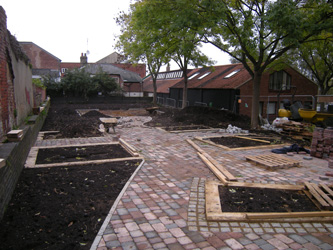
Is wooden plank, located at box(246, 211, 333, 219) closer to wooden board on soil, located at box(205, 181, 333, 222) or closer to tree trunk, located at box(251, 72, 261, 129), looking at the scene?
wooden board on soil, located at box(205, 181, 333, 222)

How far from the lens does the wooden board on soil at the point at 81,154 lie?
6995 millimetres

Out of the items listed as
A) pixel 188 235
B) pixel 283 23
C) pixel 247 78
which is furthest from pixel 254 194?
pixel 247 78

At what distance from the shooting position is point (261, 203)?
4.60 metres

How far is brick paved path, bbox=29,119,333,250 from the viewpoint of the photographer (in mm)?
3480

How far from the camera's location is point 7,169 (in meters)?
4.55

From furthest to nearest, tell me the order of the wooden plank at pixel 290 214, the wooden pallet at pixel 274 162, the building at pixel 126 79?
1. the building at pixel 126 79
2. the wooden pallet at pixel 274 162
3. the wooden plank at pixel 290 214

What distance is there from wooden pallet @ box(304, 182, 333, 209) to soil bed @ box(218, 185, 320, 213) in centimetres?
14

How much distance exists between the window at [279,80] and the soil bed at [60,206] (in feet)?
73.3

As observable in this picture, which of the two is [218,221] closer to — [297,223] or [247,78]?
[297,223]

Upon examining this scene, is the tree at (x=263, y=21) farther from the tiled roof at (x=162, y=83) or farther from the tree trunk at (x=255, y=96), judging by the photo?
the tiled roof at (x=162, y=83)

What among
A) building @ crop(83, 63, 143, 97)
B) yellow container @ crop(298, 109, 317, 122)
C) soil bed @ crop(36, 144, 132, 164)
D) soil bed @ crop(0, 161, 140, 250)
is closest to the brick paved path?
soil bed @ crop(0, 161, 140, 250)

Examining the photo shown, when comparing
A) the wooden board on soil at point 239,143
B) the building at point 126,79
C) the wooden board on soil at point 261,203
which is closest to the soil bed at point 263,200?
the wooden board on soil at point 261,203

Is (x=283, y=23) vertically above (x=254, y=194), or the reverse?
(x=283, y=23)

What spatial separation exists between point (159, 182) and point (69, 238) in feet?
8.59
